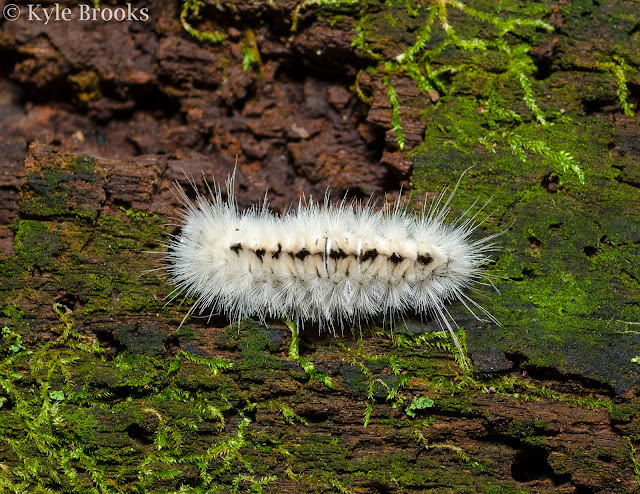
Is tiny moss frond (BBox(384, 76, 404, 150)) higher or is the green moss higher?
tiny moss frond (BBox(384, 76, 404, 150))

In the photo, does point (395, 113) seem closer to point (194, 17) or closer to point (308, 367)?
point (194, 17)

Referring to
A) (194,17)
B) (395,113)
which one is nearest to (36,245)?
(194,17)

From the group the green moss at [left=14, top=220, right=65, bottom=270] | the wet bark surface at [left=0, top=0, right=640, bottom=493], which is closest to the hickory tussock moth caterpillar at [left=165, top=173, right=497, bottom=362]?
the wet bark surface at [left=0, top=0, right=640, bottom=493]

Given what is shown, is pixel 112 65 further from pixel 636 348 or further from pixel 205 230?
pixel 636 348

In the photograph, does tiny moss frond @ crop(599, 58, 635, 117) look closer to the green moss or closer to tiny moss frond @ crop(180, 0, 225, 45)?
tiny moss frond @ crop(180, 0, 225, 45)

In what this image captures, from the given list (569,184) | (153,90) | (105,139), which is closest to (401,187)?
(569,184)

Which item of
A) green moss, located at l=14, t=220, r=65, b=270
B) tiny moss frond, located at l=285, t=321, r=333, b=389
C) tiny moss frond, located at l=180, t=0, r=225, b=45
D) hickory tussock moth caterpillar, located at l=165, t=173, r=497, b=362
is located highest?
tiny moss frond, located at l=180, t=0, r=225, b=45

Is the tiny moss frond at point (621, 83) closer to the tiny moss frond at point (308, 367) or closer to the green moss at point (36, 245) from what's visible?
the tiny moss frond at point (308, 367)

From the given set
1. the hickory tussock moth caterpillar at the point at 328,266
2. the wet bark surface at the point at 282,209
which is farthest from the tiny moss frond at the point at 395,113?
the hickory tussock moth caterpillar at the point at 328,266
